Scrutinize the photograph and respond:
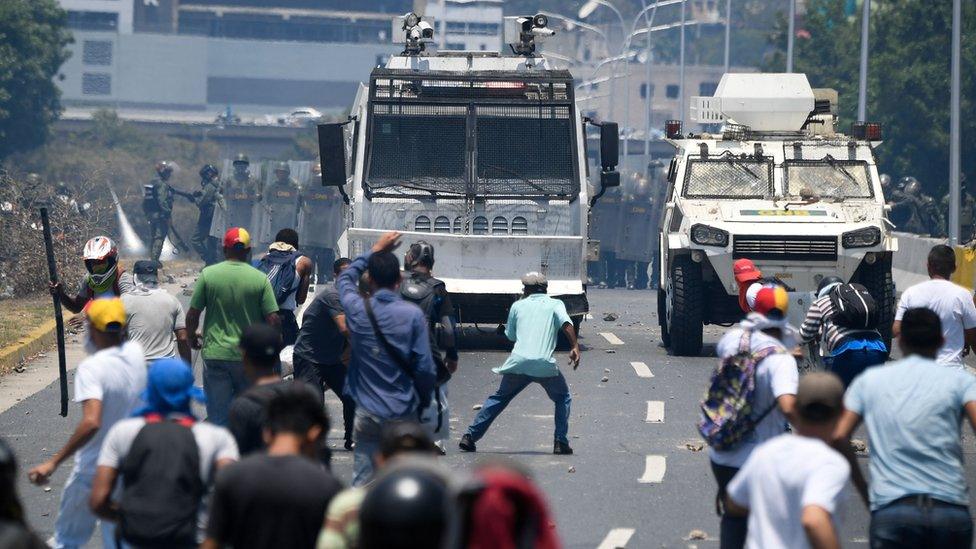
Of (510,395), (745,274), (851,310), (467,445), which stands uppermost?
(745,274)

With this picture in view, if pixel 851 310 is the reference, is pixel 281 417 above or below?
below

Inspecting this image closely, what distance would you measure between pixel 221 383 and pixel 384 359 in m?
1.98

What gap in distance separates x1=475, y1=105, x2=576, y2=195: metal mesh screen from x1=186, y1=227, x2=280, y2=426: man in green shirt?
8.87 metres

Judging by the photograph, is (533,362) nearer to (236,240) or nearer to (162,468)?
(236,240)

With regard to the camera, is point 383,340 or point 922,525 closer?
point 922,525

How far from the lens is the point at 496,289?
18.9 m

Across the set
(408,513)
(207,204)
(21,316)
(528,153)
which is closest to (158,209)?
(207,204)

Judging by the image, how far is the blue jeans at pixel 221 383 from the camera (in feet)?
33.8

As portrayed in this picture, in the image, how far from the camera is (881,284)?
61.5 ft

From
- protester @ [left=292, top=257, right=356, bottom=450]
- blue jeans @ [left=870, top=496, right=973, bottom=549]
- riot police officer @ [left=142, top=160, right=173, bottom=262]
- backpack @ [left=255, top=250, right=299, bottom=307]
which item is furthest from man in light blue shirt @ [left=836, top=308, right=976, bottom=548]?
riot police officer @ [left=142, top=160, right=173, bottom=262]

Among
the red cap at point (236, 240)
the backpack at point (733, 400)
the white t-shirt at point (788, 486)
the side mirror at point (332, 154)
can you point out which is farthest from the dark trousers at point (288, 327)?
the white t-shirt at point (788, 486)

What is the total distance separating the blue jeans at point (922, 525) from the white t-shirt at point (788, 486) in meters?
0.80

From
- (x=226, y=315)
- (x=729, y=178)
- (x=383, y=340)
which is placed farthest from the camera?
(x=729, y=178)

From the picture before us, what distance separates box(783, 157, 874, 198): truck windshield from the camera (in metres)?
19.4
